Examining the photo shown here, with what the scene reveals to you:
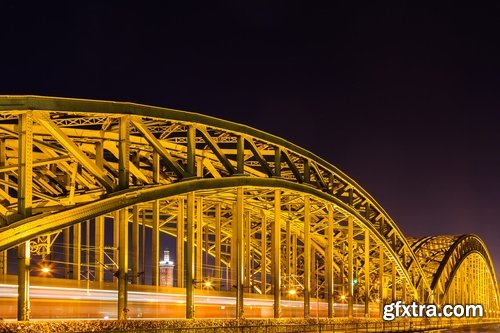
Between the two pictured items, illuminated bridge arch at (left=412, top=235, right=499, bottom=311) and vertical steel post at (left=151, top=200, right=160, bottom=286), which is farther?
illuminated bridge arch at (left=412, top=235, right=499, bottom=311)

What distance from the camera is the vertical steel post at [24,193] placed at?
2705 cm

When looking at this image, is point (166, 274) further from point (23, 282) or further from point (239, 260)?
point (23, 282)

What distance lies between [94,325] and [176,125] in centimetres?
974

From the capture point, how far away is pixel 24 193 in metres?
27.1

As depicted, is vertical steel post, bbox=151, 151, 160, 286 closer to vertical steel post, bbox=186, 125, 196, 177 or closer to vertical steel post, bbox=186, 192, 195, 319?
vertical steel post, bbox=186, 192, 195, 319

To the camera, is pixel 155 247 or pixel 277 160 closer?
pixel 155 247

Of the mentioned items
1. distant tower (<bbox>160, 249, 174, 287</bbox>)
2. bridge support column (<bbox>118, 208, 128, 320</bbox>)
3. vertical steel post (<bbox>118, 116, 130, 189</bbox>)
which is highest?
vertical steel post (<bbox>118, 116, 130, 189</bbox>)

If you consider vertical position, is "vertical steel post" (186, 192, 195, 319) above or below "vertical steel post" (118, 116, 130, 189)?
below

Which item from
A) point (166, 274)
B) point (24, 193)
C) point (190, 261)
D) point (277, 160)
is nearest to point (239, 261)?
point (190, 261)

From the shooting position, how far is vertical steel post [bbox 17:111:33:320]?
27.0 m

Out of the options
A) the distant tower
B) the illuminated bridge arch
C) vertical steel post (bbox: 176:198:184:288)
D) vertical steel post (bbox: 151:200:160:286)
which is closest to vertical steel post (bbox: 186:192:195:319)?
vertical steel post (bbox: 151:200:160:286)

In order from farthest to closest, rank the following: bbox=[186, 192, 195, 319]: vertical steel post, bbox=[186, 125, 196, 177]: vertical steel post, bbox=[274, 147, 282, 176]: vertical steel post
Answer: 1. bbox=[274, 147, 282, 176]: vertical steel post
2. bbox=[186, 192, 195, 319]: vertical steel post
3. bbox=[186, 125, 196, 177]: vertical steel post

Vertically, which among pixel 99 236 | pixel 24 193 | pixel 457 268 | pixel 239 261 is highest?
pixel 24 193

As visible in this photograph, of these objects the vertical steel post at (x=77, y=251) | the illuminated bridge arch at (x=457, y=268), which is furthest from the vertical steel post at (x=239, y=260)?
the illuminated bridge arch at (x=457, y=268)
